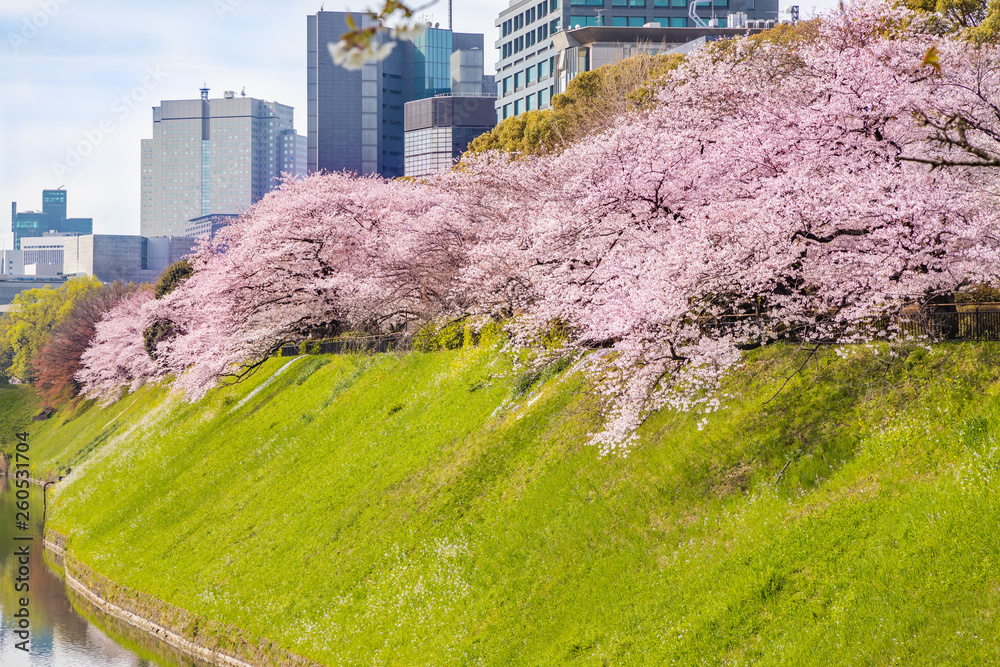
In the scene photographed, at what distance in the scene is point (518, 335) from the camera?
23.7 metres

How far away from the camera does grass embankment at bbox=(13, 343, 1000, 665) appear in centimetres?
1177

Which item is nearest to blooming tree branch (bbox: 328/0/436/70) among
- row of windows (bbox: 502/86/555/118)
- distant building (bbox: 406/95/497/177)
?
row of windows (bbox: 502/86/555/118)

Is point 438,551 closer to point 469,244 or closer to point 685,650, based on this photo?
point 685,650

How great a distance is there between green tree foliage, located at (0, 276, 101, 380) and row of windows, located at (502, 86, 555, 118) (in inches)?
2268

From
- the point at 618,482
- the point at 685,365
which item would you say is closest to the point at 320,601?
the point at 618,482

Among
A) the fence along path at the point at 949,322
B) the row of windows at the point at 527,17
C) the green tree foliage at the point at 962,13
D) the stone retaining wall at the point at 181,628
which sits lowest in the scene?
the stone retaining wall at the point at 181,628

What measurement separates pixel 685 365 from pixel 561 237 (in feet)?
21.8

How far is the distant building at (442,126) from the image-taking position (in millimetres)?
167375

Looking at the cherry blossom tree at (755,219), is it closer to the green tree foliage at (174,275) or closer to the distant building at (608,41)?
the green tree foliage at (174,275)

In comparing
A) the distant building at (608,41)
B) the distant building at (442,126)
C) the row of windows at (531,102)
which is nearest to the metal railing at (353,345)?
the distant building at (608,41)

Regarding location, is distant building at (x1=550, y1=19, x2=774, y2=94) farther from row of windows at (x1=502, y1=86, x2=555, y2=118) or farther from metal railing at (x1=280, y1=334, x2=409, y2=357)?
metal railing at (x1=280, y1=334, x2=409, y2=357)

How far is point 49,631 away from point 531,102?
94488mm

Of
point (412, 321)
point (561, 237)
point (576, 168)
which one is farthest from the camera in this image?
point (412, 321)

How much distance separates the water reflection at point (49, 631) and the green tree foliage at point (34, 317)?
75.9 meters
